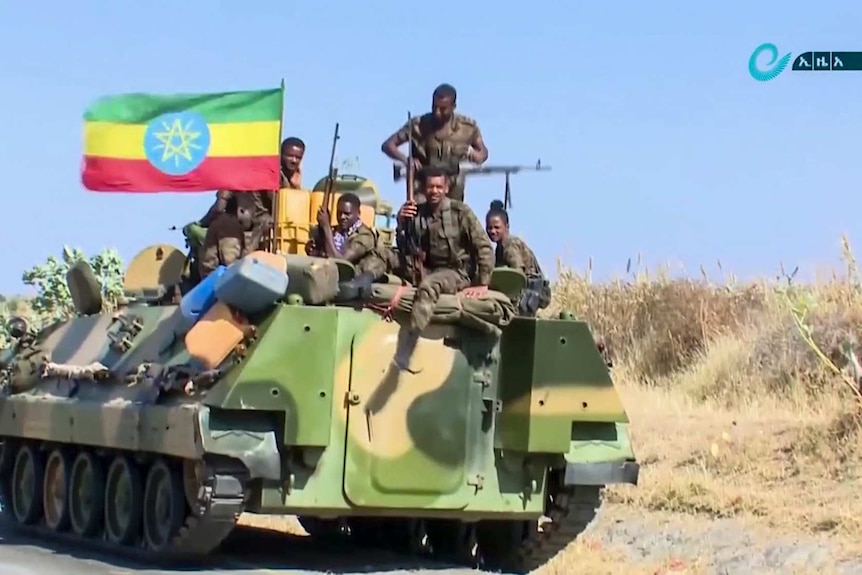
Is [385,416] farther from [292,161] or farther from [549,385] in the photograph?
[292,161]

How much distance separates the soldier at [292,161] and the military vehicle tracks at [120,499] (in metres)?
2.67

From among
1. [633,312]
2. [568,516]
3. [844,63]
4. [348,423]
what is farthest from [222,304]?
[633,312]

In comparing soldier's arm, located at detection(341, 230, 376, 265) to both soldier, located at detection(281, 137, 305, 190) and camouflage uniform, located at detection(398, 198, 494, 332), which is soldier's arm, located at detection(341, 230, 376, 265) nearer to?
camouflage uniform, located at detection(398, 198, 494, 332)

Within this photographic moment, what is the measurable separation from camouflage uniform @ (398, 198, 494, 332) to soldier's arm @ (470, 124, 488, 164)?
3.64ft

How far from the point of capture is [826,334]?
19.4 meters

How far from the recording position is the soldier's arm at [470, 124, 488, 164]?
13969mm

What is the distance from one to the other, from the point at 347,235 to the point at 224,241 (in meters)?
0.92

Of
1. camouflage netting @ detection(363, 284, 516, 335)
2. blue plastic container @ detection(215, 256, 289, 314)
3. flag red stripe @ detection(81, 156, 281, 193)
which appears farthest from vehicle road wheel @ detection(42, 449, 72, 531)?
camouflage netting @ detection(363, 284, 516, 335)

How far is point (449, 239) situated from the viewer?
12.8m

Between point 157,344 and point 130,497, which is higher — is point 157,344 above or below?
above

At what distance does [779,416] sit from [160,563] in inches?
329

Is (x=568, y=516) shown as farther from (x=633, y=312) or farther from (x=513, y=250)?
(x=633, y=312)

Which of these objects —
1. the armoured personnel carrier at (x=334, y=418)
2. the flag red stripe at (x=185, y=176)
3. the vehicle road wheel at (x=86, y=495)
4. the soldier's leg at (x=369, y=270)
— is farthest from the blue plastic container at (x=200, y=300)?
the vehicle road wheel at (x=86, y=495)

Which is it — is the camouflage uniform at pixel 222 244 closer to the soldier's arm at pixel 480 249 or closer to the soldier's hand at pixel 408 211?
the soldier's hand at pixel 408 211
